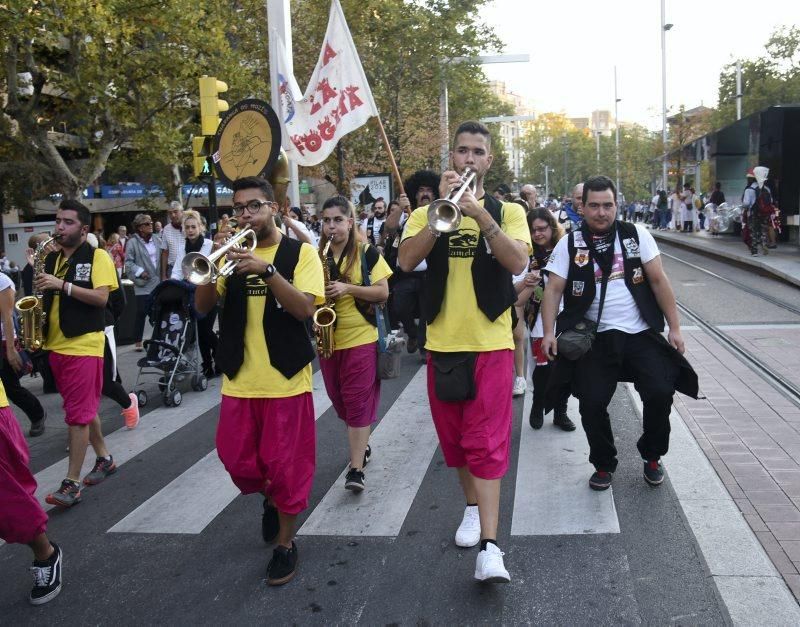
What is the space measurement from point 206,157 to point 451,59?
18.1m

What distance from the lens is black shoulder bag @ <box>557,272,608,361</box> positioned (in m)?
4.81

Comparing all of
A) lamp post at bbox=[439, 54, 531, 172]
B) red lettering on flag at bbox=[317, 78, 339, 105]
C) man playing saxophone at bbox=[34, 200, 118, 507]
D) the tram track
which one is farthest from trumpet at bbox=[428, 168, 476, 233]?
lamp post at bbox=[439, 54, 531, 172]

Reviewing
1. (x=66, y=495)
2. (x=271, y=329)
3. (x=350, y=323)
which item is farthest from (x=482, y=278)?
(x=66, y=495)

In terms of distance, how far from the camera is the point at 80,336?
5512mm

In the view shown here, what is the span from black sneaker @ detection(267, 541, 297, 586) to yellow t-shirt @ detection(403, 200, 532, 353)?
1258 millimetres

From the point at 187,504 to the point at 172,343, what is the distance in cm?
365

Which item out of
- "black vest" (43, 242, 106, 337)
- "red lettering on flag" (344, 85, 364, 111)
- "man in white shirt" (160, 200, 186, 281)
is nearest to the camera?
"black vest" (43, 242, 106, 337)

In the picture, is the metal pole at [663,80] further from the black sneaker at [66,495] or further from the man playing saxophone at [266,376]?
the man playing saxophone at [266,376]

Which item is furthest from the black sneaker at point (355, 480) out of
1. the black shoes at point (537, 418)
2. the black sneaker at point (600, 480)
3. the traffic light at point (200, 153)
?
the traffic light at point (200, 153)

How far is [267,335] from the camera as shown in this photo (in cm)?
412

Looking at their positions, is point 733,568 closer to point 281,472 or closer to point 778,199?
point 281,472

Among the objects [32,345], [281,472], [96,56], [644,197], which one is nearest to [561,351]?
[281,472]

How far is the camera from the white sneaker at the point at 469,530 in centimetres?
434

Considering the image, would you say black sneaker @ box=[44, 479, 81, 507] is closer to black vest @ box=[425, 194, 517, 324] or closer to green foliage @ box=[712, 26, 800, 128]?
black vest @ box=[425, 194, 517, 324]
